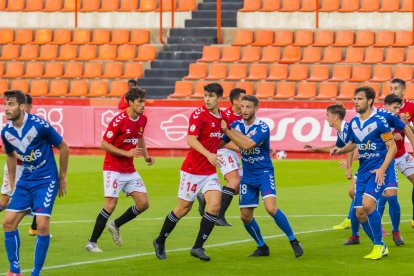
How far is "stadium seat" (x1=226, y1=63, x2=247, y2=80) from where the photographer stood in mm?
33062

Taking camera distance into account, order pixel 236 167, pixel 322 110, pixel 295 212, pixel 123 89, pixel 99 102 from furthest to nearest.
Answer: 1. pixel 123 89
2. pixel 99 102
3. pixel 322 110
4. pixel 295 212
5. pixel 236 167

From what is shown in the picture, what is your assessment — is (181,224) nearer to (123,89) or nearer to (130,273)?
(130,273)

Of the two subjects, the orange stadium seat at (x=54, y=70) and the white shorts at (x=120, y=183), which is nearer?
the white shorts at (x=120, y=183)

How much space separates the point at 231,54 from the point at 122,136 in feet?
65.1

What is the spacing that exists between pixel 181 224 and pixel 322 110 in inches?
492

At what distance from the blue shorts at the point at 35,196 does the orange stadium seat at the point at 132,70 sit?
22.6m

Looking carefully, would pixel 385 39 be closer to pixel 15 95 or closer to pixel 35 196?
pixel 35 196

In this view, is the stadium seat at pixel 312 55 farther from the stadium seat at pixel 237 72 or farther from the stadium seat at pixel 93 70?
the stadium seat at pixel 93 70

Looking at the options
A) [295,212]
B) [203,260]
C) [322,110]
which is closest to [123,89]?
[322,110]

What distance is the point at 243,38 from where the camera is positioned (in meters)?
34.6

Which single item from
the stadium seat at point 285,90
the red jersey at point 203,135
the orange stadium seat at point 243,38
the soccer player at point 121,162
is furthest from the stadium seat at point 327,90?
the red jersey at point 203,135

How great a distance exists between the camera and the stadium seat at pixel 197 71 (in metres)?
33.5

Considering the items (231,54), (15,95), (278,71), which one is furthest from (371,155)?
(231,54)

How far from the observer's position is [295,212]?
744 inches
